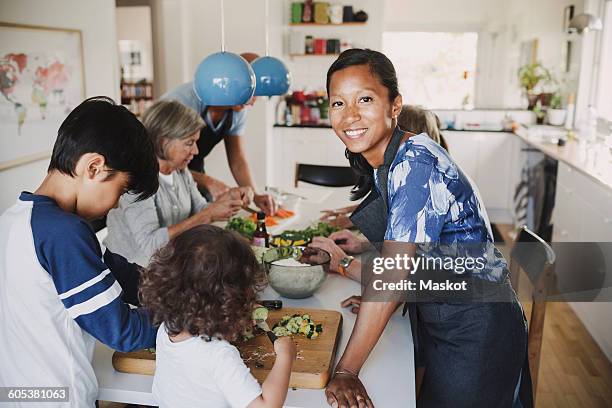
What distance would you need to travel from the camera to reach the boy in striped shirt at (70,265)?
115 cm

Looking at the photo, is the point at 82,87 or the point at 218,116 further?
the point at 82,87

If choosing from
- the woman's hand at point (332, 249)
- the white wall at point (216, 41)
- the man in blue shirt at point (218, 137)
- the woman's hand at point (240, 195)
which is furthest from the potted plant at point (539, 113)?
the woman's hand at point (332, 249)

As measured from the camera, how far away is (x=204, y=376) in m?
1.18

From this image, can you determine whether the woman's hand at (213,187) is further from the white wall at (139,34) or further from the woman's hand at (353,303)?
the white wall at (139,34)

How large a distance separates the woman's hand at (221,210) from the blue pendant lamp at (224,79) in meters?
0.49

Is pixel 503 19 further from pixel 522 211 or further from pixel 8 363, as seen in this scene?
pixel 8 363

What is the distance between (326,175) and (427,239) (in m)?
2.49

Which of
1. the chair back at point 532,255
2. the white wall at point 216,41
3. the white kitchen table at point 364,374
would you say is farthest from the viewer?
the white wall at point 216,41

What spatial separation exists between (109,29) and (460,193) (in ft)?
11.1

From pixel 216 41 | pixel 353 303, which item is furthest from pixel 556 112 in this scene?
pixel 353 303

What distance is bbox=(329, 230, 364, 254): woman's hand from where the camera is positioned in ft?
7.29

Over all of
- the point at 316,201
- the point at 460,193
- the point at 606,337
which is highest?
the point at 460,193

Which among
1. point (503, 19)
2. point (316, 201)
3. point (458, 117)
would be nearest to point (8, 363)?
point (316, 201)

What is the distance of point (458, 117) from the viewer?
6.04m
